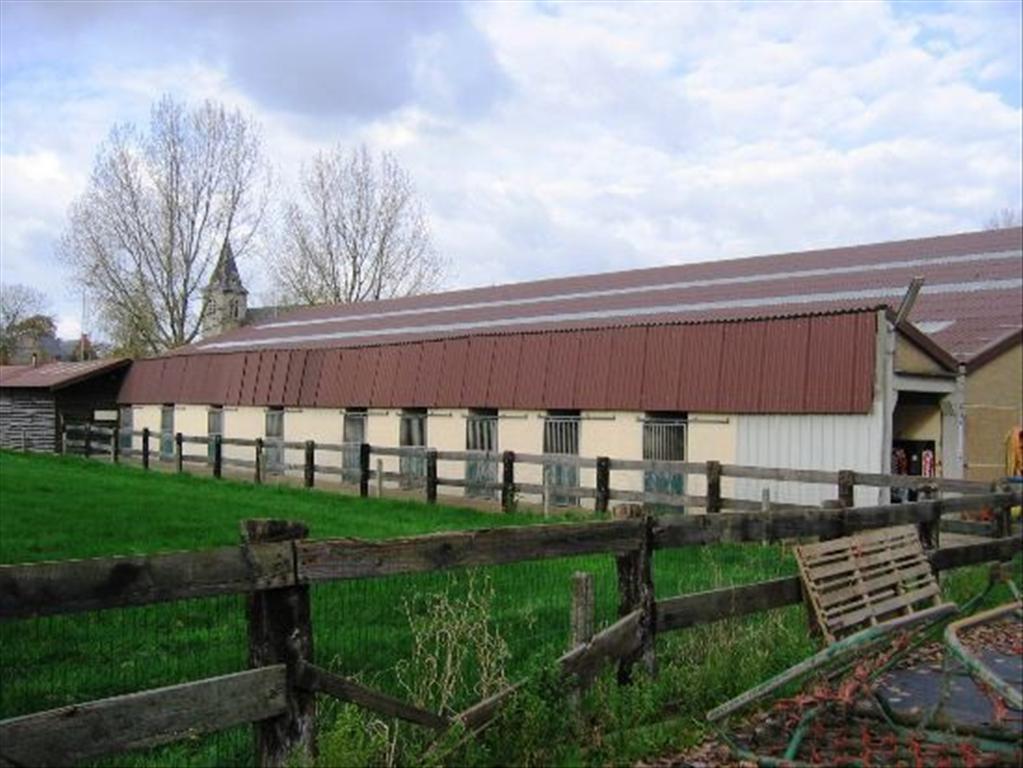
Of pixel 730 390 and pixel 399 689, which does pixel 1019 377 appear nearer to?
pixel 730 390

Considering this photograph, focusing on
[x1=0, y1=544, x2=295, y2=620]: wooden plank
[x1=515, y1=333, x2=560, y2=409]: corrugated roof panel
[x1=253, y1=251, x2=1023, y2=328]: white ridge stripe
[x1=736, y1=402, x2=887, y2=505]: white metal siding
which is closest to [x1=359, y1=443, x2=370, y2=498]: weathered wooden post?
[x1=515, y1=333, x2=560, y2=409]: corrugated roof panel

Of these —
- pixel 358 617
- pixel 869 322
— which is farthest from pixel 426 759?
pixel 869 322

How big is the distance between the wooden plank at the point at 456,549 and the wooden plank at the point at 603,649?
42cm

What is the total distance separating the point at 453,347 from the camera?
2522 centimetres

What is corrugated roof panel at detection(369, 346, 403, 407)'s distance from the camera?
2662 centimetres

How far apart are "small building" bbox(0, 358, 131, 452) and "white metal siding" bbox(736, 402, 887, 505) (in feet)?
86.7

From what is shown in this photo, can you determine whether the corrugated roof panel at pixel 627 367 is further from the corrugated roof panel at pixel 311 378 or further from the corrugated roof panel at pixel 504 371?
the corrugated roof panel at pixel 311 378

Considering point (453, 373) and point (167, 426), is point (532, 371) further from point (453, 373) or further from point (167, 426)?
point (167, 426)

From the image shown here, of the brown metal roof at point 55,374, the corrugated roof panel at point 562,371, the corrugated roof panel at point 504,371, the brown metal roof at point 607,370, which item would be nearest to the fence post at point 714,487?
the brown metal roof at point 607,370

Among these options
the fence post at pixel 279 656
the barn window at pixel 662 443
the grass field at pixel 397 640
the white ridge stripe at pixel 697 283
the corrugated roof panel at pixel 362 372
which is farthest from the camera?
the corrugated roof panel at pixel 362 372

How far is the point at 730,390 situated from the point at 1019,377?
6840 mm

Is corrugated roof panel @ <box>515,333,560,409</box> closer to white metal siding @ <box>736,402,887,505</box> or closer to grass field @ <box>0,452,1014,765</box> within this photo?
white metal siding @ <box>736,402,887,505</box>

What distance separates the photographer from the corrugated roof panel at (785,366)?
712 inches

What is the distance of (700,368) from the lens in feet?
65.1
